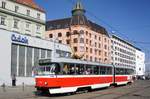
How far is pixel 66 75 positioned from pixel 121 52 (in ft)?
320

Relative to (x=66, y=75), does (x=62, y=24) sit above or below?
above

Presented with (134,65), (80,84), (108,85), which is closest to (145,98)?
(80,84)

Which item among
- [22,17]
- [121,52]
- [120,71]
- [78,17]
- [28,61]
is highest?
[78,17]

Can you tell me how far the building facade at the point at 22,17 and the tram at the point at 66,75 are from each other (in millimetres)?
27184

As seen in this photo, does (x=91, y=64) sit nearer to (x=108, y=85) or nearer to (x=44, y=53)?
(x=108, y=85)

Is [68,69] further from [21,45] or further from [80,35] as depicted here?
[80,35]

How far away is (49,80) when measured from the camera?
21938 mm

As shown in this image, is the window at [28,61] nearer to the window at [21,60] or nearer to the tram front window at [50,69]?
the window at [21,60]

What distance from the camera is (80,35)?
253 ft

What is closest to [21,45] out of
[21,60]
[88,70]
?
[21,60]

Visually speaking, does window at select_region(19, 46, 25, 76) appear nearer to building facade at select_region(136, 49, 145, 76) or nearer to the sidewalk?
the sidewalk

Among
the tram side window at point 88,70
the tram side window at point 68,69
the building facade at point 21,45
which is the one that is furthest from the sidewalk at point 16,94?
the tram side window at point 88,70

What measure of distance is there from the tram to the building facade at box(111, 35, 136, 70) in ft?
249

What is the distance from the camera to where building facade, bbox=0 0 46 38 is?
52.3m
